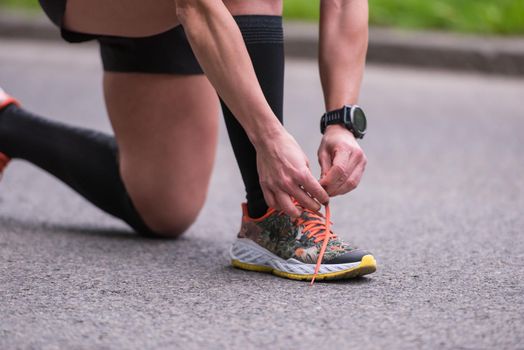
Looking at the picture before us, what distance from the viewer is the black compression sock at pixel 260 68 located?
1934 millimetres

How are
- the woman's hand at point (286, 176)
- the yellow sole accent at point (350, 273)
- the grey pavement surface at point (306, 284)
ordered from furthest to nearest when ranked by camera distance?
the yellow sole accent at point (350, 273) < the woman's hand at point (286, 176) < the grey pavement surface at point (306, 284)

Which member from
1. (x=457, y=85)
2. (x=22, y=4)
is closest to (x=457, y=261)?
(x=457, y=85)

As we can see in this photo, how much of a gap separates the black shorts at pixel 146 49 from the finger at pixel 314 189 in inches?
24.2

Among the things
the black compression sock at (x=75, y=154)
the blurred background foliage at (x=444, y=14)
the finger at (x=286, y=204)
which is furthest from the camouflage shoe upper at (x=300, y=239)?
the blurred background foliage at (x=444, y=14)

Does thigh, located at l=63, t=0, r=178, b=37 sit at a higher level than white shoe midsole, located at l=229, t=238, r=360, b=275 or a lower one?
higher

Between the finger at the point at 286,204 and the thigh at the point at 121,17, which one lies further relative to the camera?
the thigh at the point at 121,17

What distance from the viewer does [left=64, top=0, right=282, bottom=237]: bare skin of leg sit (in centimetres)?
235

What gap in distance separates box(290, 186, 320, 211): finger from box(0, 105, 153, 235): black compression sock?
0.74 m

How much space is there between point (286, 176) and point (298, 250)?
23 cm

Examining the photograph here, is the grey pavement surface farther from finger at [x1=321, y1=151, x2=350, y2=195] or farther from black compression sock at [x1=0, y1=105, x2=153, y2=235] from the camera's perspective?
finger at [x1=321, y1=151, x2=350, y2=195]

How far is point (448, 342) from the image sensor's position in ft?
5.15

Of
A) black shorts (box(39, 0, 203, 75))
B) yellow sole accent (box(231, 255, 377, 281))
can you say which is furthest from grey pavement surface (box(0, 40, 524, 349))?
black shorts (box(39, 0, 203, 75))

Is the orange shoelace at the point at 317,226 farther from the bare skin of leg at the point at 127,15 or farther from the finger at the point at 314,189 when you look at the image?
the bare skin of leg at the point at 127,15

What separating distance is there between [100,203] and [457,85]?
3158 mm
